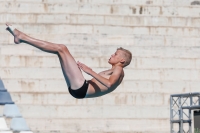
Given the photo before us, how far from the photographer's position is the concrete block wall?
16672mm

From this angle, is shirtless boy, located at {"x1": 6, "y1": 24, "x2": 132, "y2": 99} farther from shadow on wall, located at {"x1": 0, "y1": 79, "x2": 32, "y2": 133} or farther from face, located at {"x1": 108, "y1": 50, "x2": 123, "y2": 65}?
shadow on wall, located at {"x1": 0, "y1": 79, "x2": 32, "y2": 133}

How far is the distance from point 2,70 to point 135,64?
417 cm

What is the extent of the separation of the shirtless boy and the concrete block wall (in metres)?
8.07

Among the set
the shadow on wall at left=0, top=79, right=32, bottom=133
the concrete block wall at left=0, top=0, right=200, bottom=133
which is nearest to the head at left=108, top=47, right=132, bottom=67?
the shadow on wall at left=0, top=79, right=32, bottom=133

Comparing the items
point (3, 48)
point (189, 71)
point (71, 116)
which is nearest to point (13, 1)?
point (3, 48)

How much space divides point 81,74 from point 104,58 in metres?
9.56

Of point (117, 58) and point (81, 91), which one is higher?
point (117, 58)

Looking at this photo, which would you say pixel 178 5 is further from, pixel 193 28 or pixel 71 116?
pixel 71 116

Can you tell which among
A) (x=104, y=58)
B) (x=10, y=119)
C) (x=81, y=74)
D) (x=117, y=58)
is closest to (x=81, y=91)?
(x=81, y=74)

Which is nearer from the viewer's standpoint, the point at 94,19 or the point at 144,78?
the point at 144,78

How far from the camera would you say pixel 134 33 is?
19031 millimetres

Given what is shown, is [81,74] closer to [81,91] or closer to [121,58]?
[81,91]

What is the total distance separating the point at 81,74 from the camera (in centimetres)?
823

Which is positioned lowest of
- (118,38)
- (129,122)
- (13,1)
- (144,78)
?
(129,122)
